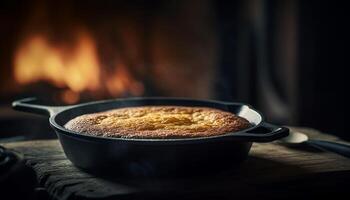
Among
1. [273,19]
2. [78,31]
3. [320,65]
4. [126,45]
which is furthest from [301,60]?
[78,31]

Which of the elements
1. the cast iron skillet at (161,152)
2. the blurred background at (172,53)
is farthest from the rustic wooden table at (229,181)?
the blurred background at (172,53)

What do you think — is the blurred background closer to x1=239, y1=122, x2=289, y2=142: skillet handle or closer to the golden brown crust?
the golden brown crust

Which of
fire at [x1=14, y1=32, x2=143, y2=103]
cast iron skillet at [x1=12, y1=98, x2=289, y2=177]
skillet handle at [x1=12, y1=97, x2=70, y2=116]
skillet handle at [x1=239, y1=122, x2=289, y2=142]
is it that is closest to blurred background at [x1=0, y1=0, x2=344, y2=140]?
fire at [x1=14, y1=32, x2=143, y2=103]

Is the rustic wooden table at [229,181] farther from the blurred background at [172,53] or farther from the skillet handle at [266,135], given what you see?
the blurred background at [172,53]

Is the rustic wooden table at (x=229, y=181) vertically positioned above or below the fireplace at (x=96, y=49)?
below

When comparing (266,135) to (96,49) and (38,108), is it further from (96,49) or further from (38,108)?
(96,49)

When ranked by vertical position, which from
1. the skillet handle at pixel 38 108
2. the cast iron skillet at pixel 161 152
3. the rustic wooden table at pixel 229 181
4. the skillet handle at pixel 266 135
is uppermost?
the skillet handle at pixel 38 108
